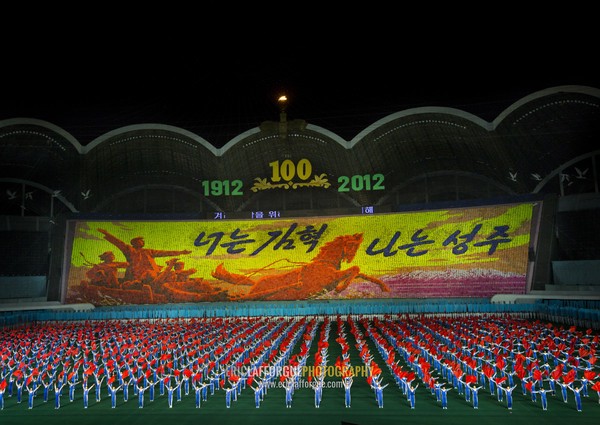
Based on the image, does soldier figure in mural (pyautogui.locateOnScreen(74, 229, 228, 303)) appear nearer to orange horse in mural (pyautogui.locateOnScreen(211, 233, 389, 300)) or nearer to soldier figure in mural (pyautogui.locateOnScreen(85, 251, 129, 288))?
soldier figure in mural (pyautogui.locateOnScreen(85, 251, 129, 288))

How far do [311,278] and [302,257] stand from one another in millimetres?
2459

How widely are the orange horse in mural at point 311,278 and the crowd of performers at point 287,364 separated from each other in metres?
16.5

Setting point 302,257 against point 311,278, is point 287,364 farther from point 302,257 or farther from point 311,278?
point 302,257

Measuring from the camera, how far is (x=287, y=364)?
887 inches

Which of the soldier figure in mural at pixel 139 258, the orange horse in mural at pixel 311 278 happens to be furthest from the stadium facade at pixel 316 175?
the orange horse in mural at pixel 311 278

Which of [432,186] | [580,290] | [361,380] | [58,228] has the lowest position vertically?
[361,380]

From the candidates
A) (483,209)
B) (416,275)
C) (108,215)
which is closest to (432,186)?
(483,209)

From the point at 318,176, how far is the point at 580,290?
90.7ft

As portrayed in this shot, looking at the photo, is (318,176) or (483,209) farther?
(318,176)

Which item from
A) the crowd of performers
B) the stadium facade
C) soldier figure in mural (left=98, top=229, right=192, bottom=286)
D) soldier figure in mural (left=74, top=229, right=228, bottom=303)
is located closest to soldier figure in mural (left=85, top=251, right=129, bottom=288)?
soldier figure in mural (left=74, top=229, right=228, bottom=303)

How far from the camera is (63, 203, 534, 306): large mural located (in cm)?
4922

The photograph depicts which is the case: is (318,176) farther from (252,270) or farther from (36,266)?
(36,266)

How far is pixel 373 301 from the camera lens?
4819 cm

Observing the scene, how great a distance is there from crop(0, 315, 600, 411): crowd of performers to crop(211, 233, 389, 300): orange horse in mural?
16530 millimetres
